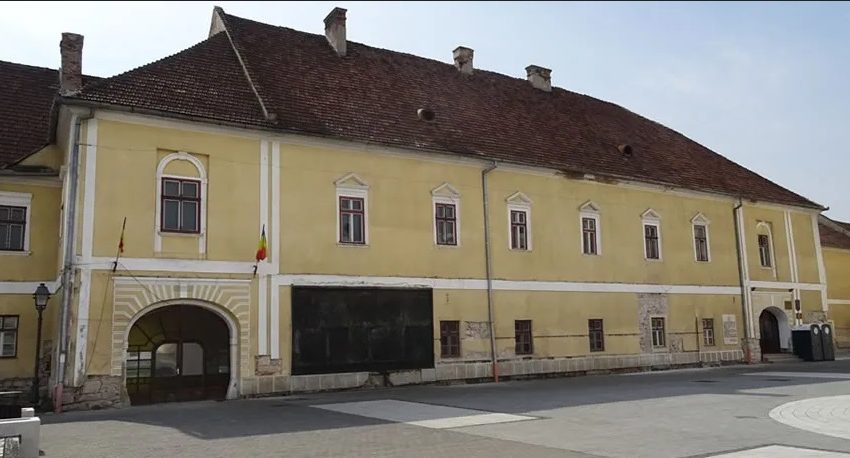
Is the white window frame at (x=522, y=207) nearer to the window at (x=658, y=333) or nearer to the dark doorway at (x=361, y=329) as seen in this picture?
the dark doorway at (x=361, y=329)

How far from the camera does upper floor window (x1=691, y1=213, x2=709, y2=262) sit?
26.7 metres

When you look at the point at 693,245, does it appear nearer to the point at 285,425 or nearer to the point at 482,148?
the point at 482,148

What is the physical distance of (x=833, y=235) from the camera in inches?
1496

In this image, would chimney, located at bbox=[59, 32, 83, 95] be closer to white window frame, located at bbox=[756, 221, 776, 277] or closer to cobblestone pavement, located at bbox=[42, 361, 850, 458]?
cobblestone pavement, located at bbox=[42, 361, 850, 458]

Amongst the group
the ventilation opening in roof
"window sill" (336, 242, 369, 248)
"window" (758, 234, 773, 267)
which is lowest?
"window sill" (336, 242, 369, 248)

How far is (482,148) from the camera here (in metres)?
22.2

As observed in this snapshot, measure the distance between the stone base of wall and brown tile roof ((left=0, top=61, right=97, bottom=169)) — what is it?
7.58m

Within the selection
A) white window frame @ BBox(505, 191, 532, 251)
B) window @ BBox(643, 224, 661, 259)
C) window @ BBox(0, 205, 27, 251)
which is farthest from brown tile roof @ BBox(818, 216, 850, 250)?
window @ BBox(0, 205, 27, 251)

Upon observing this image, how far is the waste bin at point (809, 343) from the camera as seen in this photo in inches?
1080

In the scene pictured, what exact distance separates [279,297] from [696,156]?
19.2m

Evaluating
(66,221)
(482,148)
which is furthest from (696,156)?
(66,221)

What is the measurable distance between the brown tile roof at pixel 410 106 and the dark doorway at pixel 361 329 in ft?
13.9

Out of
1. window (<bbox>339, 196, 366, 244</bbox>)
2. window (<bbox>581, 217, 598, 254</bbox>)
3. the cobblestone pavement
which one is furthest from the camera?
window (<bbox>581, 217, 598, 254</bbox>)

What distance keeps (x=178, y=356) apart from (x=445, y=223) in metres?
8.04
